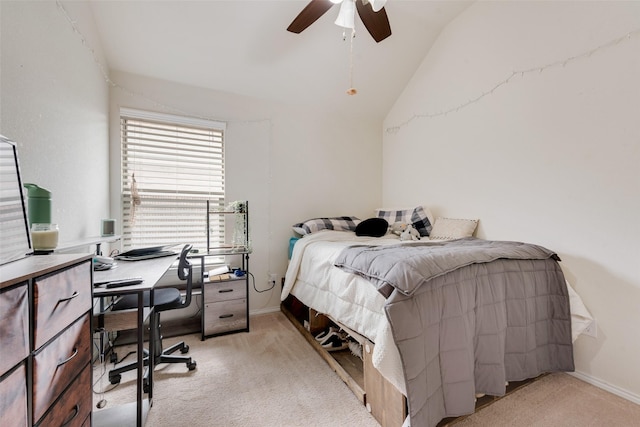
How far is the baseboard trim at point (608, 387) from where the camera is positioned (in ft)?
5.33

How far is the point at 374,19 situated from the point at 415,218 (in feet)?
6.14

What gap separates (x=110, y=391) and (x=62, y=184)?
1.35 meters

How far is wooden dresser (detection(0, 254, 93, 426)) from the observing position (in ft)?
2.01

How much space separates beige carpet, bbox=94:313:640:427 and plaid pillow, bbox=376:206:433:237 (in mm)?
1455

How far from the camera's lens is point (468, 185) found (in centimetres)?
260

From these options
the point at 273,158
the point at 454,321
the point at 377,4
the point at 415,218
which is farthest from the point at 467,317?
the point at 273,158

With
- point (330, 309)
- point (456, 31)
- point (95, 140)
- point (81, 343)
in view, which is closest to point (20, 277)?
point (81, 343)

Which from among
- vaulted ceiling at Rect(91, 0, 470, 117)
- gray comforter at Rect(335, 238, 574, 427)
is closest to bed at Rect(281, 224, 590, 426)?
gray comforter at Rect(335, 238, 574, 427)

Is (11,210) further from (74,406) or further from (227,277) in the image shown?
(227,277)

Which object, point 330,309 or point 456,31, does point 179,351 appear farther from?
point 456,31

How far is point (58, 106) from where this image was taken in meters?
1.54

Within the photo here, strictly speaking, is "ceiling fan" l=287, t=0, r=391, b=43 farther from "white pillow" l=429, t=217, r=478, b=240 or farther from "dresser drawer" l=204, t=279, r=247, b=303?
"dresser drawer" l=204, t=279, r=247, b=303

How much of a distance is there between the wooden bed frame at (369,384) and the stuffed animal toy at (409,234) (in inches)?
43.9

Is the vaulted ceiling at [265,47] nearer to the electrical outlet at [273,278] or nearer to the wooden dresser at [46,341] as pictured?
the electrical outlet at [273,278]
